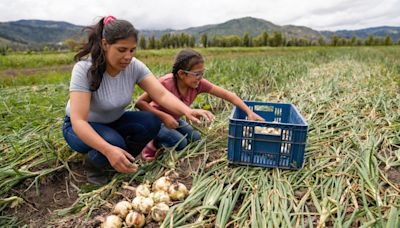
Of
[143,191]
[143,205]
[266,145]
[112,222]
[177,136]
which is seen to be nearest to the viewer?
[112,222]

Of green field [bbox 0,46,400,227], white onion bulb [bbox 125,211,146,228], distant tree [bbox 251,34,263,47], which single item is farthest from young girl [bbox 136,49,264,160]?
distant tree [bbox 251,34,263,47]

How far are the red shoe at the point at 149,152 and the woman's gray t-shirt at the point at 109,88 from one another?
Answer: 1.13 ft

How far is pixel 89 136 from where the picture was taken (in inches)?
60.5

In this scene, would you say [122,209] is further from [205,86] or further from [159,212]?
[205,86]

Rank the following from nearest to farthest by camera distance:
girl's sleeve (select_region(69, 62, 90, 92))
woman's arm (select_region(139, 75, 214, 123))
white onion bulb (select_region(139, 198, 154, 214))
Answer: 1. white onion bulb (select_region(139, 198, 154, 214))
2. girl's sleeve (select_region(69, 62, 90, 92))
3. woman's arm (select_region(139, 75, 214, 123))

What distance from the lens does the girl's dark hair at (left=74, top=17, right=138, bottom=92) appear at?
5.04 feet

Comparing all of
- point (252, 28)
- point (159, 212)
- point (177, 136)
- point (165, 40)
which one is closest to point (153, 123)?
point (177, 136)

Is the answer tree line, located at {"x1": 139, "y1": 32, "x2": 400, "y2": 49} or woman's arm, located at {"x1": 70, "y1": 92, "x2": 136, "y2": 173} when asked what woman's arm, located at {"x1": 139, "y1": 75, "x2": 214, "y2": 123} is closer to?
woman's arm, located at {"x1": 70, "y1": 92, "x2": 136, "y2": 173}

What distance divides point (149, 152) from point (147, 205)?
29.9 inches

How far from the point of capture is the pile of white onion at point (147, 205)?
1.31 metres

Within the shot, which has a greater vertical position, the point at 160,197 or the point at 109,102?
the point at 109,102


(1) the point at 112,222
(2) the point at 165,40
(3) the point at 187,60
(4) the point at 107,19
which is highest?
(2) the point at 165,40

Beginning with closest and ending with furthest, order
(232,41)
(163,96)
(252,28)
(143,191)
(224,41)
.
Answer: (143,191) → (163,96) → (224,41) → (232,41) → (252,28)

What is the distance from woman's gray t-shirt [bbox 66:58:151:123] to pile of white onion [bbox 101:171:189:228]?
1.88 feet
